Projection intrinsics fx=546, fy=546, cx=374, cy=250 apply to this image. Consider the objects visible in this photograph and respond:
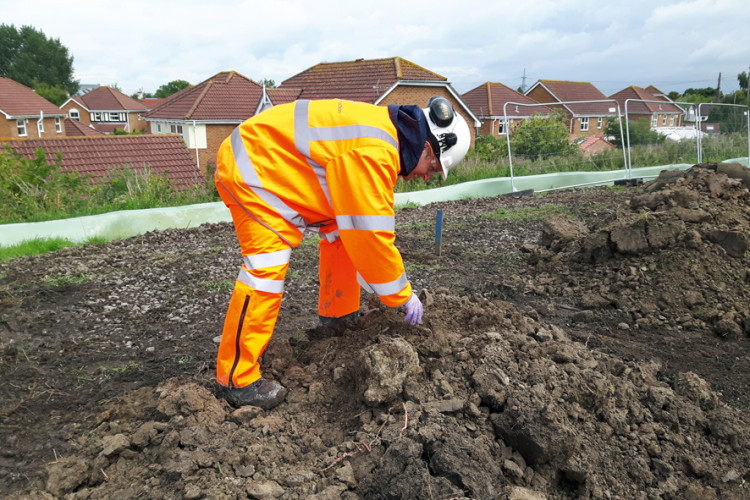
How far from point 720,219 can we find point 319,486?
15.9 feet

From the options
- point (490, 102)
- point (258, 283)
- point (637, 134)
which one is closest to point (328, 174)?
point (258, 283)

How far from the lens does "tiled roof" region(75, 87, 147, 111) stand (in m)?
65.9

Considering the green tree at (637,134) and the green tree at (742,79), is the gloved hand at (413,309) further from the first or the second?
the green tree at (742,79)

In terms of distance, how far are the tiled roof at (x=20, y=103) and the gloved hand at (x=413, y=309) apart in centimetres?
4339

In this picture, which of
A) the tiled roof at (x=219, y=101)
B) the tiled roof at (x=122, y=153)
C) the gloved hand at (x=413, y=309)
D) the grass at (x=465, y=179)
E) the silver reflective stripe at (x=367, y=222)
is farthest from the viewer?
the tiled roof at (x=219, y=101)

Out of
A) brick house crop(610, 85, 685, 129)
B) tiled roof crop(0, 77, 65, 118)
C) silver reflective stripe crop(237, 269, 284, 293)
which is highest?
tiled roof crop(0, 77, 65, 118)

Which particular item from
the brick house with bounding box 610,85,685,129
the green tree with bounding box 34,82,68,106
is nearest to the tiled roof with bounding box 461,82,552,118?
the brick house with bounding box 610,85,685,129

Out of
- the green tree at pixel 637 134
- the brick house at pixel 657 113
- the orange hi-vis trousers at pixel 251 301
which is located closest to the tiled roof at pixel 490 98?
the brick house at pixel 657 113

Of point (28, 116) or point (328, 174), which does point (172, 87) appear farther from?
point (328, 174)

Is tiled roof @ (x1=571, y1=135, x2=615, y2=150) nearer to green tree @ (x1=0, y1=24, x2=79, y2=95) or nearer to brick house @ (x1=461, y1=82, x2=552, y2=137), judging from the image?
brick house @ (x1=461, y1=82, x2=552, y2=137)

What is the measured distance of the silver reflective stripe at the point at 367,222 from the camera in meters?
2.71

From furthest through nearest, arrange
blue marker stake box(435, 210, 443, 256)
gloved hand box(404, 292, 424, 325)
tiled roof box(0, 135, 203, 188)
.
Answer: tiled roof box(0, 135, 203, 188)
blue marker stake box(435, 210, 443, 256)
gloved hand box(404, 292, 424, 325)

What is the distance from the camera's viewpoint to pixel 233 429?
8.87 ft

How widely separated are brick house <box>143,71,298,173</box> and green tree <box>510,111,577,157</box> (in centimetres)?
2025
